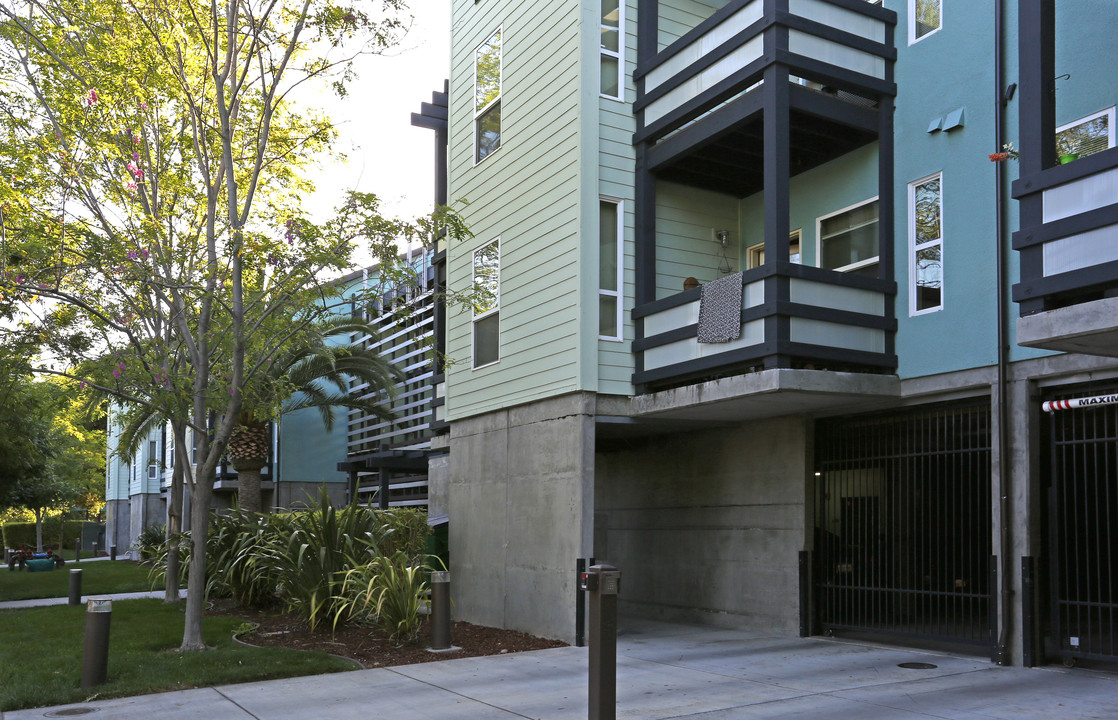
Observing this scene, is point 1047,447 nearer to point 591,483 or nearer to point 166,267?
point 591,483

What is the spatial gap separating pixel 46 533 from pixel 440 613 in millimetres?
39914

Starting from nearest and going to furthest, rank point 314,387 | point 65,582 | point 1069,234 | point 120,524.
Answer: point 1069,234, point 65,582, point 314,387, point 120,524

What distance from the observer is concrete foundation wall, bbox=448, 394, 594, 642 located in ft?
39.0

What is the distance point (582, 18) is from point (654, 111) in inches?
59.3

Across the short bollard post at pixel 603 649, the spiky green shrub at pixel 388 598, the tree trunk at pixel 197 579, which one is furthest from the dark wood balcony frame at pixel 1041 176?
the tree trunk at pixel 197 579

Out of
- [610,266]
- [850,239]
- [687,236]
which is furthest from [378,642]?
[850,239]

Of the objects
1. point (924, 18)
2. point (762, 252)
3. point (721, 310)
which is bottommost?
point (721, 310)

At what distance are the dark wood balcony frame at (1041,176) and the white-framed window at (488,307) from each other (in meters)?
7.60

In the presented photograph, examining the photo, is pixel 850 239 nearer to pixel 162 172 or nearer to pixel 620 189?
pixel 620 189

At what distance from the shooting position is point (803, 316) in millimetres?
10398

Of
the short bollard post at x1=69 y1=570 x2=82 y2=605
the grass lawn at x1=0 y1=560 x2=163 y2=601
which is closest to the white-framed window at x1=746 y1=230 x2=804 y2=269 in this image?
the short bollard post at x1=69 y1=570 x2=82 y2=605

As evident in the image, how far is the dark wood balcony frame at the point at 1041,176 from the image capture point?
24.3 feet

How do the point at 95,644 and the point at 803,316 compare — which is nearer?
the point at 95,644

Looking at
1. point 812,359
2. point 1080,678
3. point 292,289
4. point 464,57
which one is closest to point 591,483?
point 812,359
